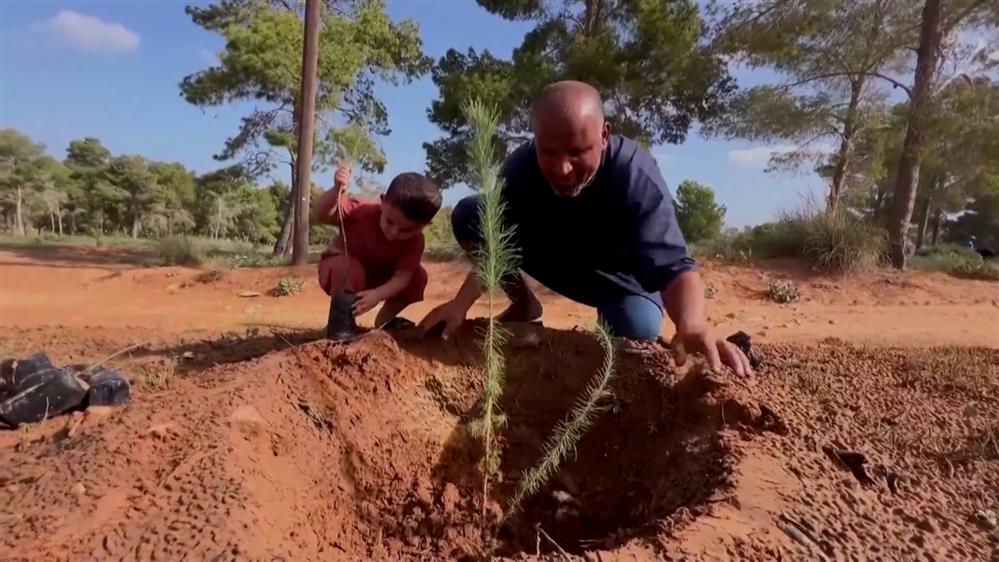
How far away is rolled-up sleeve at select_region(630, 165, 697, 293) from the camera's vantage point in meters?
2.36

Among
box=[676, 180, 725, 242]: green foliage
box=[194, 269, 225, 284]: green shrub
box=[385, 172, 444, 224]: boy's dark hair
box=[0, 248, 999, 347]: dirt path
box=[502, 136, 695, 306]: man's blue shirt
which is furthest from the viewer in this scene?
box=[676, 180, 725, 242]: green foliage

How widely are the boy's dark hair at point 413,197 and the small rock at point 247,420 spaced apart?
1284 mm

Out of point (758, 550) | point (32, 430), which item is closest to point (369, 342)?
point (32, 430)

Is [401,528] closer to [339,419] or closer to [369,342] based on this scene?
[339,419]

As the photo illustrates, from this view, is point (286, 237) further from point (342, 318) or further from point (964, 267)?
point (964, 267)

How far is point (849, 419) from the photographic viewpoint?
2.29m

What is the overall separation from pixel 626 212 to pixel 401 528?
136cm

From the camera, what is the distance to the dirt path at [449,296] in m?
5.98

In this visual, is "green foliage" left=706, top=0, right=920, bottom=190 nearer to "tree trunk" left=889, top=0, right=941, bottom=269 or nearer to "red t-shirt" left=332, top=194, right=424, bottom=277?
"tree trunk" left=889, top=0, right=941, bottom=269

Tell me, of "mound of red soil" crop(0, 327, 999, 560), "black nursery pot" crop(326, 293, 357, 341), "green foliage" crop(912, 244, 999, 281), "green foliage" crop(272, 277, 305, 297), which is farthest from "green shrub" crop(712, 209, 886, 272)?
"black nursery pot" crop(326, 293, 357, 341)

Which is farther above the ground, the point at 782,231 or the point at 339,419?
the point at 782,231

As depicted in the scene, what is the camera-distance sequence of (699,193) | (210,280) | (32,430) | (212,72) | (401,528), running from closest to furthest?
(401,528), (32,430), (210,280), (212,72), (699,193)

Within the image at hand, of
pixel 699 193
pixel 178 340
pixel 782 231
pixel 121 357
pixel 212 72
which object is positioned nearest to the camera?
pixel 121 357

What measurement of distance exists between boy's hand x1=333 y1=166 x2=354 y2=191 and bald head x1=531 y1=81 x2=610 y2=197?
1.15 meters
